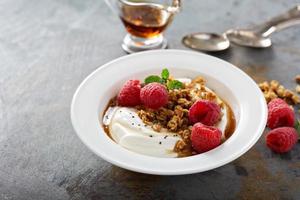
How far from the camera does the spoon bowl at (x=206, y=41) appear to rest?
2.07 meters

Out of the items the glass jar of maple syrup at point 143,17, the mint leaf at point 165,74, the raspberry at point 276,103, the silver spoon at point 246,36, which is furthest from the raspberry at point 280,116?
the glass jar of maple syrup at point 143,17

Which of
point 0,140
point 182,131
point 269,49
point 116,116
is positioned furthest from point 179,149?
point 269,49

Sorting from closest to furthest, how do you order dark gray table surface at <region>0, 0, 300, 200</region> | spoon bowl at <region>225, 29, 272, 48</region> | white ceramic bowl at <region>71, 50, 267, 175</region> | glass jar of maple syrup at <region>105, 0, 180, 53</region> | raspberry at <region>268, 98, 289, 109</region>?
1. white ceramic bowl at <region>71, 50, 267, 175</region>
2. dark gray table surface at <region>0, 0, 300, 200</region>
3. raspberry at <region>268, 98, 289, 109</region>
4. glass jar of maple syrup at <region>105, 0, 180, 53</region>
5. spoon bowl at <region>225, 29, 272, 48</region>

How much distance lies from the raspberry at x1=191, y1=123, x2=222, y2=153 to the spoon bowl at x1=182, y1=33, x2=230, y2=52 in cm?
74

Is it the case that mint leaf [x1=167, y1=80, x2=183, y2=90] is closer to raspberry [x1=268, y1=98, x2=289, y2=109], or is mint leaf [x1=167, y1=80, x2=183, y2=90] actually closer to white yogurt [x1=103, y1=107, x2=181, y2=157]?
white yogurt [x1=103, y1=107, x2=181, y2=157]

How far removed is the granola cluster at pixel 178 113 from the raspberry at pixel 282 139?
193 millimetres

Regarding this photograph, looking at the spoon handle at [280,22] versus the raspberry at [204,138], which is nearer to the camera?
the raspberry at [204,138]

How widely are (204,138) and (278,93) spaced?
544 millimetres

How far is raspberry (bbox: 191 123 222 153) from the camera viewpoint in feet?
4.50

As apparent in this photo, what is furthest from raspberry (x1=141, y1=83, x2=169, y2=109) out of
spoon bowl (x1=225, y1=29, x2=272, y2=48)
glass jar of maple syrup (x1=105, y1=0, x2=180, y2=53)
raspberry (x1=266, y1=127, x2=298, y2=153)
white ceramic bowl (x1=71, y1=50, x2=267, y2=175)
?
spoon bowl (x1=225, y1=29, x2=272, y2=48)

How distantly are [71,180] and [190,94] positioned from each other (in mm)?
470

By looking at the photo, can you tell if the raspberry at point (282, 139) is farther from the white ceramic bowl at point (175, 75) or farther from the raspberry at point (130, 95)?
the raspberry at point (130, 95)

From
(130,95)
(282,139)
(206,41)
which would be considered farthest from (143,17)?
(282,139)

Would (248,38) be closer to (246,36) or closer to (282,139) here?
(246,36)
